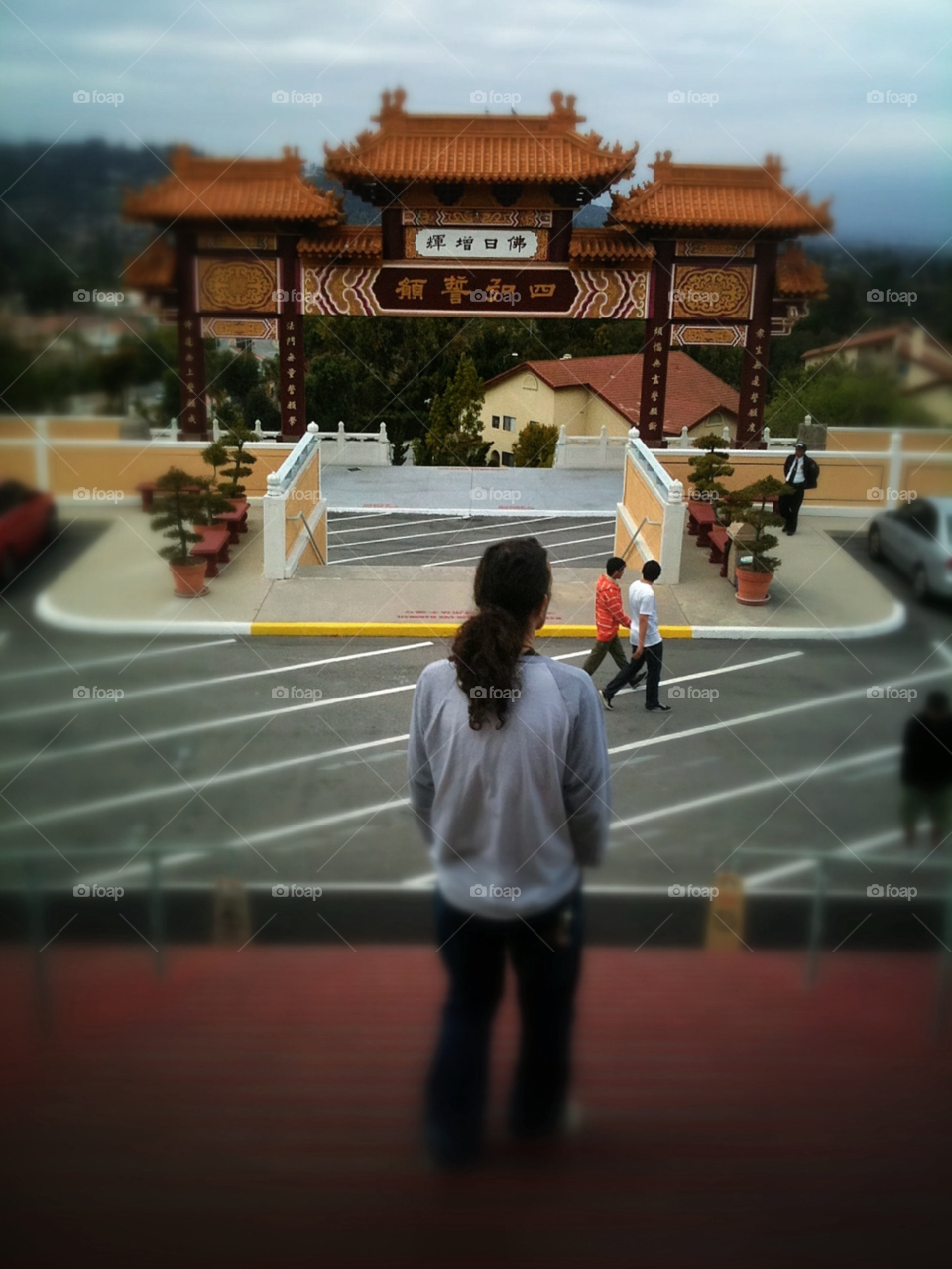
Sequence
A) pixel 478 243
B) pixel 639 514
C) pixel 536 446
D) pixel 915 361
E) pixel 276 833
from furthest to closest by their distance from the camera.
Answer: pixel 536 446, pixel 478 243, pixel 639 514, pixel 276 833, pixel 915 361

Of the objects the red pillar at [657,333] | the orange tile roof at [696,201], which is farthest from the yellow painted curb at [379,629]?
the orange tile roof at [696,201]

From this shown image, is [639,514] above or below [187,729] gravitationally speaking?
above

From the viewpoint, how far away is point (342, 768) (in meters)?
4.01

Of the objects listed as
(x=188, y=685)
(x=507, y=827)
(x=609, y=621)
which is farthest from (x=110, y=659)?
(x=507, y=827)

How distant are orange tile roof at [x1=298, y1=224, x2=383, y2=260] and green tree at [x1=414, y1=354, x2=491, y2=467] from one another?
5150 mm

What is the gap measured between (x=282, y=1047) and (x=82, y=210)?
1.60 m

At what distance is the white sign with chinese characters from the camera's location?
9.40 meters

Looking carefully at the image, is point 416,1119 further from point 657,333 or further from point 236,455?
point 657,333

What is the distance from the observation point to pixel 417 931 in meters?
2.43

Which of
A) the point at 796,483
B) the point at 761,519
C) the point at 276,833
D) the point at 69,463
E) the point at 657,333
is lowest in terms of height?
the point at 276,833

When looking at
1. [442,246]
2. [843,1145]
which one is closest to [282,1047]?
[843,1145]

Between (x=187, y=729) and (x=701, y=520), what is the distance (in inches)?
197

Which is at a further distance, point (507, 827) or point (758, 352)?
point (758, 352)

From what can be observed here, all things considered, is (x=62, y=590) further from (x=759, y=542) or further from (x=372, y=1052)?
(x=759, y=542)
